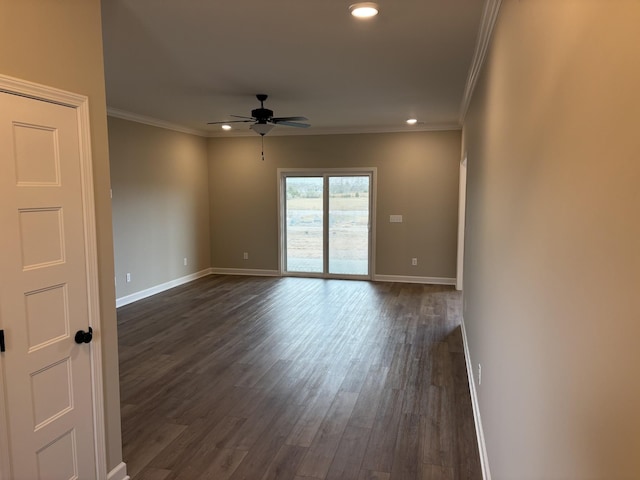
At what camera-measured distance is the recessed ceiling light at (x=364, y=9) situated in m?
2.54

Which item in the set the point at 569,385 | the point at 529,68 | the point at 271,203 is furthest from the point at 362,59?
the point at 271,203

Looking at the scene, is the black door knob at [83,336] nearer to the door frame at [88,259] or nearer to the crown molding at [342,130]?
the door frame at [88,259]

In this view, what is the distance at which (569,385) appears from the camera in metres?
1.02

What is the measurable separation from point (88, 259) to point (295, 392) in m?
2.03

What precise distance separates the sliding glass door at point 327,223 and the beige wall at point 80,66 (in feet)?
19.2

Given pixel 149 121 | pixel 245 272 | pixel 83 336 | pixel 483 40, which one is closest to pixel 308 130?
pixel 149 121

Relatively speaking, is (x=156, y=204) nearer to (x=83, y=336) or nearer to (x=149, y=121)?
(x=149, y=121)

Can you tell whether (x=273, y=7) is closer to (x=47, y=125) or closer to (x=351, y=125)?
(x=47, y=125)

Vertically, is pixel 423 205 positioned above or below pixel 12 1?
below

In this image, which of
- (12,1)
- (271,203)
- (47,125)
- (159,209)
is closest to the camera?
(12,1)

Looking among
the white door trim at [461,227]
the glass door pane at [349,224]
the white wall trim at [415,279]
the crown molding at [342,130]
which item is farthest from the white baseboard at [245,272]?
the white door trim at [461,227]

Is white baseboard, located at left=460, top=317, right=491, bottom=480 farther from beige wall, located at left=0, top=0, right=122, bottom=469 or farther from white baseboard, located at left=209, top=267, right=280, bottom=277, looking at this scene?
white baseboard, located at left=209, top=267, right=280, bottom=277

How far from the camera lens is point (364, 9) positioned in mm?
2584

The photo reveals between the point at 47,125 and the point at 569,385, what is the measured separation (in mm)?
2174
